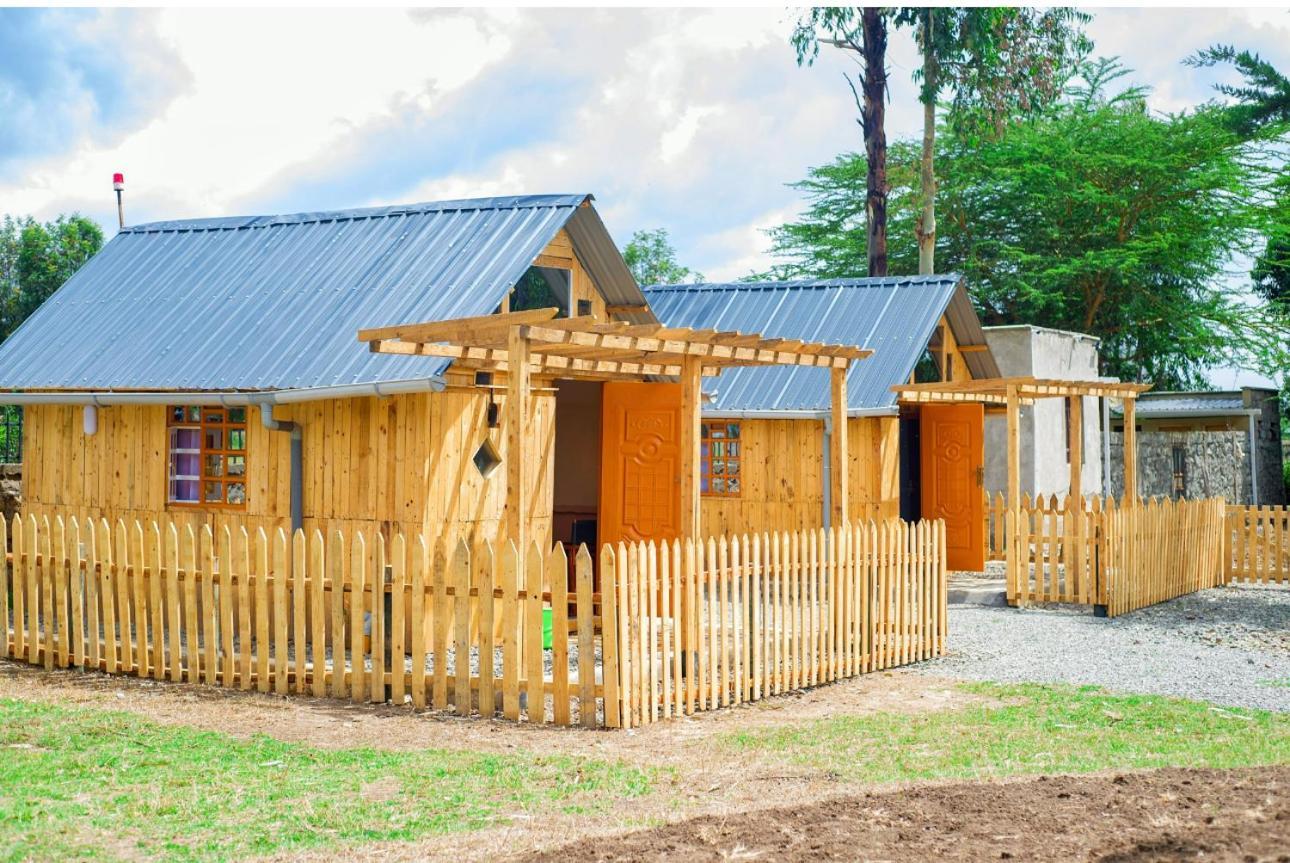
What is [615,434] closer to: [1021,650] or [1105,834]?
[1021,650]

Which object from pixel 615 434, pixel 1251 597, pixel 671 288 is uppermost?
pixel 671 288

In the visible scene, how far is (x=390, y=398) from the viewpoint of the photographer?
12.6 meters

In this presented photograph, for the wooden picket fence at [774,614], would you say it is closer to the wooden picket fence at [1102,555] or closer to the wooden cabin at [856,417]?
the wooden picket fence at [1102,555]

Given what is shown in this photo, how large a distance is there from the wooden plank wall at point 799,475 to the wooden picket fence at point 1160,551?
343 centimetres

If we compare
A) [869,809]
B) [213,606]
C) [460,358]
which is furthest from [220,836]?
[460,358]

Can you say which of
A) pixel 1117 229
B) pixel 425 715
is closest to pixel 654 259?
pixel 1117 229

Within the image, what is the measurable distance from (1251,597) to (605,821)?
13.9 m

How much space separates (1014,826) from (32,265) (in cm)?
2946

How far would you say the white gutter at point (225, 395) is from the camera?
12.0m

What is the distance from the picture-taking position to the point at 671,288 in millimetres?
23719

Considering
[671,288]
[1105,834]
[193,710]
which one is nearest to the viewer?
[1105,834]

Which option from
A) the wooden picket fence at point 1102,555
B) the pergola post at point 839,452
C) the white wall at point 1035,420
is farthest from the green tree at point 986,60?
the pergola post at point 839,452

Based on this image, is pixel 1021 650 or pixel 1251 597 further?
pixel 1251 597

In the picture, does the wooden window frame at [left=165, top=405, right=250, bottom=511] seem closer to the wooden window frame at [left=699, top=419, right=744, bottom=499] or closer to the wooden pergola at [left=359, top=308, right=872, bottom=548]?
the wooden pergola at [left=359, top=308, right=872, bottom=548]
